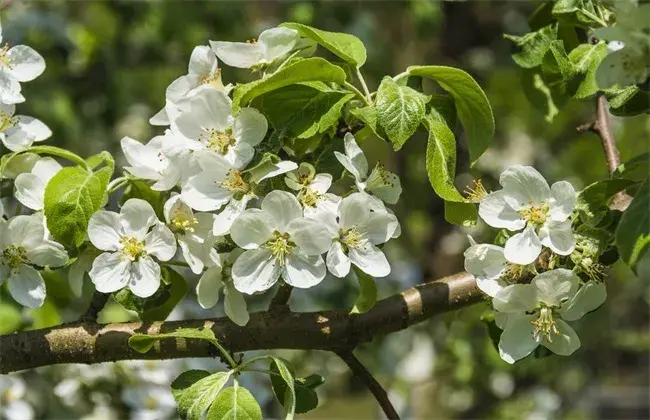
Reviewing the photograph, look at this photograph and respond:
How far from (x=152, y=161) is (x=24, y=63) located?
218 millimetres

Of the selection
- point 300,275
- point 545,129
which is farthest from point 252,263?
point 545,129

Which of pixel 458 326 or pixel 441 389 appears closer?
pixel 458 326

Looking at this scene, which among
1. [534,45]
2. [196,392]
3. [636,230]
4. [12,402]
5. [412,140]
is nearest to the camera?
[636,230]

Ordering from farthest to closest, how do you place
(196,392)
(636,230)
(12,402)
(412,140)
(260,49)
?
(412,140) < (12,402) < (260,49) < (196,392) < (636,230)

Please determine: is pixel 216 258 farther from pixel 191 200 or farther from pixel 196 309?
pixel 196 309

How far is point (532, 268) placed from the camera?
3.22ft

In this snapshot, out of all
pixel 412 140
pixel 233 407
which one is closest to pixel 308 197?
pixel 233 407

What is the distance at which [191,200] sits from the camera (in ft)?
3.23

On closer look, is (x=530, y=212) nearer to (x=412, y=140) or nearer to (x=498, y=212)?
(x=498, y=212)

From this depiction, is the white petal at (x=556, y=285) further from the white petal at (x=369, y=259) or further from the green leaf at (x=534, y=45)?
the green leaf at (x=534, y=45)

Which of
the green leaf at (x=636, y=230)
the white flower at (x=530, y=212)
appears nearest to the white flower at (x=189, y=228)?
the white flower at (x=530, y=212)

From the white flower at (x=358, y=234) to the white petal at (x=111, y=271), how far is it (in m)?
0.24

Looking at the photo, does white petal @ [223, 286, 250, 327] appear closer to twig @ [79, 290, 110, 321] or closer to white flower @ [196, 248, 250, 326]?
white flower @ [196, 248, 250, 326]

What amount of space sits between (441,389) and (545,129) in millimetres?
1049
